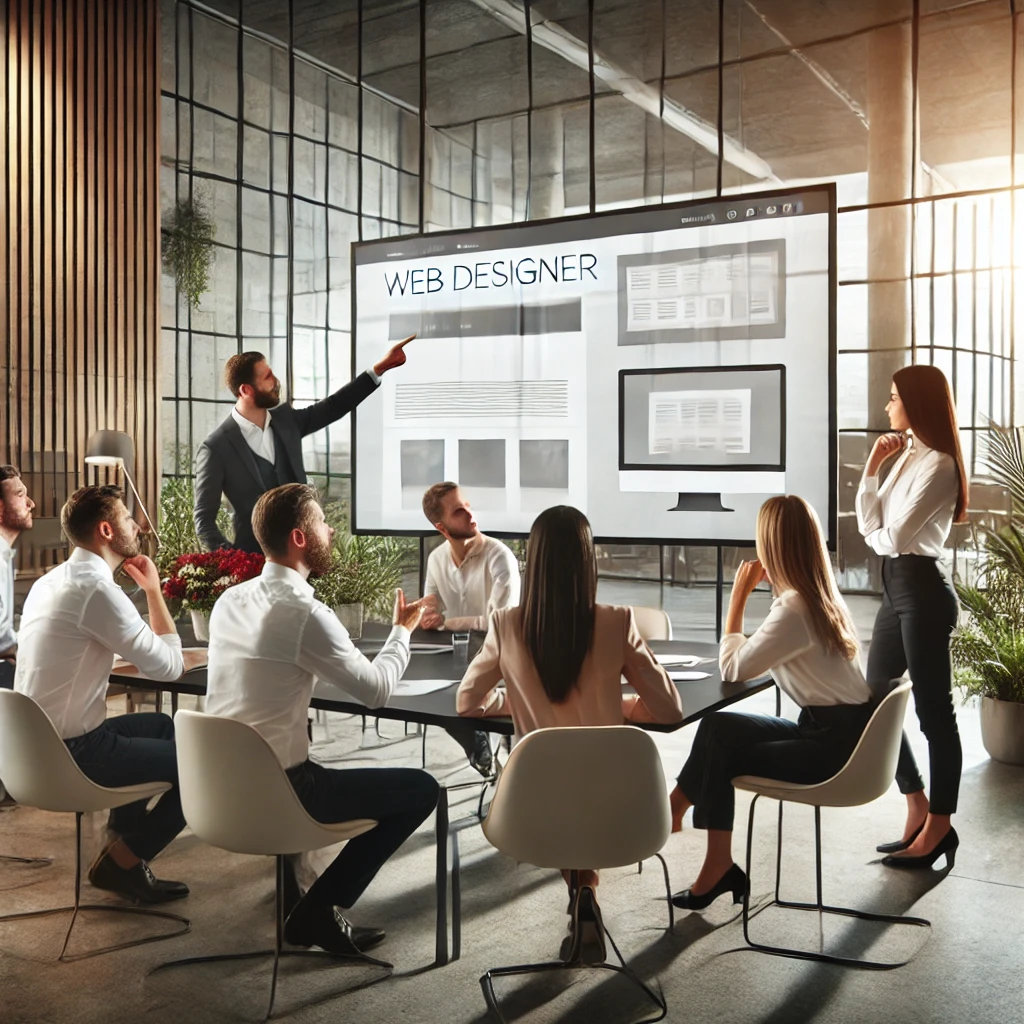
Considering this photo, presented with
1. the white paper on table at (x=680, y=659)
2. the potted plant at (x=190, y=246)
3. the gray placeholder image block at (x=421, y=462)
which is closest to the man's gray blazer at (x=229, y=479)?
the gray placeholder image block at (x=421, y=462)

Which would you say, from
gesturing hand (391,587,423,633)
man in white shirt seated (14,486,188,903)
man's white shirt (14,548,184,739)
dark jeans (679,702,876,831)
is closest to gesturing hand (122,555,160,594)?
man in white shirt seated (14,486,188,903)

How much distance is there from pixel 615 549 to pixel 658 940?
3.59 metres

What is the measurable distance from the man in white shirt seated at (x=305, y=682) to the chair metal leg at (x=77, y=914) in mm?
486

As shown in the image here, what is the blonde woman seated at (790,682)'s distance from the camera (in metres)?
3.38

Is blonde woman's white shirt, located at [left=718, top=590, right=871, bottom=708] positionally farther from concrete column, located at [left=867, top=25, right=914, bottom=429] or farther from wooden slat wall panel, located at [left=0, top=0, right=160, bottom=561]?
wooden slat wall panel, located at [left=0, top=0, right=160, bottom=561]

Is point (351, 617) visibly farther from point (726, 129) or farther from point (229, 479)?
point (726, 129)

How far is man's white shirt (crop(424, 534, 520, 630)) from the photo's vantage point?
5.05 m

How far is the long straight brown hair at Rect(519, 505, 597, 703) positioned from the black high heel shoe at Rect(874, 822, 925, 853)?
1.91 m

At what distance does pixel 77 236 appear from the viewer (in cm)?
719

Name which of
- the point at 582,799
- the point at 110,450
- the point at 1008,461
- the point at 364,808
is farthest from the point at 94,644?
the point at 1008,461

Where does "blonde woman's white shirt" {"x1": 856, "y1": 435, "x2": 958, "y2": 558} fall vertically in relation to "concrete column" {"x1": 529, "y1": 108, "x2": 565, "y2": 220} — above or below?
below

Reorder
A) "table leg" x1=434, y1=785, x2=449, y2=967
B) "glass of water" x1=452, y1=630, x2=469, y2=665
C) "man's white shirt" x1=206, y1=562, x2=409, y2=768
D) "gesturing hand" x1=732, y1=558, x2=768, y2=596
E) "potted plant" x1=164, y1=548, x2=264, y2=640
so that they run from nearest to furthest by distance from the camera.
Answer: "man's white shirt" x1=206, y1=562, x2=409, y2=768 → "table leg" x1=434, y1=785, x2=449, y2=967 → "gesturing hand" x1=732, y1=558, x2=768, y2=596 → "glass of water" x1=452, y1=630, x2=469, y2=665 → "potted plant" x1=164, y1=548, x2=264, y2=640

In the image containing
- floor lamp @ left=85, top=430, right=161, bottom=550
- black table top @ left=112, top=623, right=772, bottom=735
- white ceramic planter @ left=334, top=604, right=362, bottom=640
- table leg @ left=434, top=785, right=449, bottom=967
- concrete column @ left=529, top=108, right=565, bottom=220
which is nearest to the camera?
black table top @ left=112, top=623, right=772, bottom=735

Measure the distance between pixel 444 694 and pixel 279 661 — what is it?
602 millimetres
